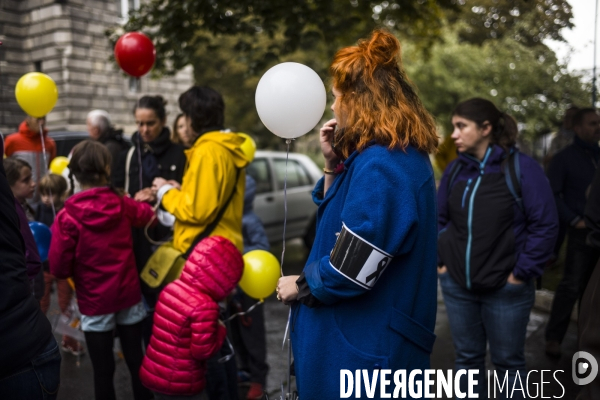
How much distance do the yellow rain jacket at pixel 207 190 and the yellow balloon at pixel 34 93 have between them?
1.93 m

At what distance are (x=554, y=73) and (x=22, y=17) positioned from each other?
50.3ft

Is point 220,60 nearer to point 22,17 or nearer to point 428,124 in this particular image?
Result: point 22,17

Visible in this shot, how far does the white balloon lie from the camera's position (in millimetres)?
2428

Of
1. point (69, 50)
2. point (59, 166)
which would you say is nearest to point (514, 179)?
point (59, 166)

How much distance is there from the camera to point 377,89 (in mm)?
1965

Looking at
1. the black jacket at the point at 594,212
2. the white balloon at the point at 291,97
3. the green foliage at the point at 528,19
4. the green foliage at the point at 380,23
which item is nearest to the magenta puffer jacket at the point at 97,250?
the white balloon at the point at 291,97

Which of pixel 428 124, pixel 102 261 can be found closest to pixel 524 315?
pixel 428 124

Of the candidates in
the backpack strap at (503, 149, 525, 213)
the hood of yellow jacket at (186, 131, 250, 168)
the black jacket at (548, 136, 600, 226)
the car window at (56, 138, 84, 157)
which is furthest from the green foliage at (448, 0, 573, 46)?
the car window at (56, 138, 84, 157)

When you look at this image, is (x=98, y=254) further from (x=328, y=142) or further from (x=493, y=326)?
(x=493, y=326)

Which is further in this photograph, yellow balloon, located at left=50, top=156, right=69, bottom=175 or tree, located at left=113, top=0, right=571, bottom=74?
tree, located at left=113, top=0, right=571, bottom=74

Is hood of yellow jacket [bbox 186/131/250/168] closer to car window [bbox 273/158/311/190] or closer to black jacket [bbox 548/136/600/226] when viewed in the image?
black jacket [bbox 548/136/600/226]

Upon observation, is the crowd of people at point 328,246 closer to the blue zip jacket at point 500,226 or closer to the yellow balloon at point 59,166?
the blue zip jacket at point 500,226

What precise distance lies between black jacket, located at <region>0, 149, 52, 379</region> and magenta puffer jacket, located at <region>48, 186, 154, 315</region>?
4.45ft

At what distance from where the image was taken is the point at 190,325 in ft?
9.05
